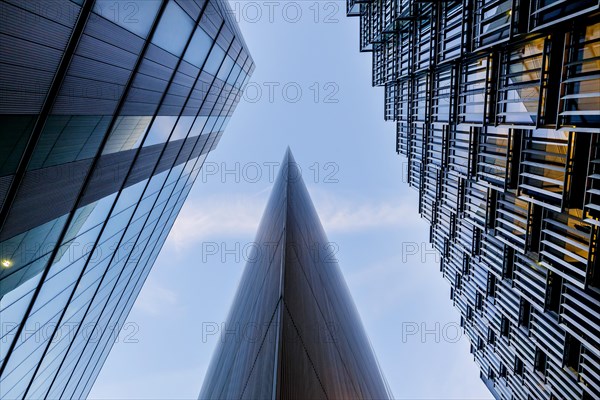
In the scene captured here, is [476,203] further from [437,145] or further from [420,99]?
[420,99]

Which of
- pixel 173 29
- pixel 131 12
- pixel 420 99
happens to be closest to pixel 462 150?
pixel 420 99

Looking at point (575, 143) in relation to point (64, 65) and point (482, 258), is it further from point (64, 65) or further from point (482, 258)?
point (64, 65)

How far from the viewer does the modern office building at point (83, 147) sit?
8.11 metres

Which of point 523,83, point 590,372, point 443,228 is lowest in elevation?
point 590,372

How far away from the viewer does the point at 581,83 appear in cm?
1222

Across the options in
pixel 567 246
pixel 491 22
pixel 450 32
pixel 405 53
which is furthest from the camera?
pixel 405 53

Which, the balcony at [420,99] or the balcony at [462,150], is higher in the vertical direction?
the balcony at [420,99]

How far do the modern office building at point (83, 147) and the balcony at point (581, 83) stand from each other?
50.0ft

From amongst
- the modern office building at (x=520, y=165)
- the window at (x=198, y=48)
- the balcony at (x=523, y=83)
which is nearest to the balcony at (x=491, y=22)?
the modern office building at (x=520, y=165)

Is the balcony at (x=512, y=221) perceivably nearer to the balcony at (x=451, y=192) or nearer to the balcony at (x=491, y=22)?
the balcony at (x=451, y=192)

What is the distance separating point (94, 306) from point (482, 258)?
1068 inches

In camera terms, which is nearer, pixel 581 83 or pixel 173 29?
pixel 581 83

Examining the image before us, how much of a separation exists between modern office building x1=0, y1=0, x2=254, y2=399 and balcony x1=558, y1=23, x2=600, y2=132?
600 inches

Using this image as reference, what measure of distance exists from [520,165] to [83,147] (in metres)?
19.7
